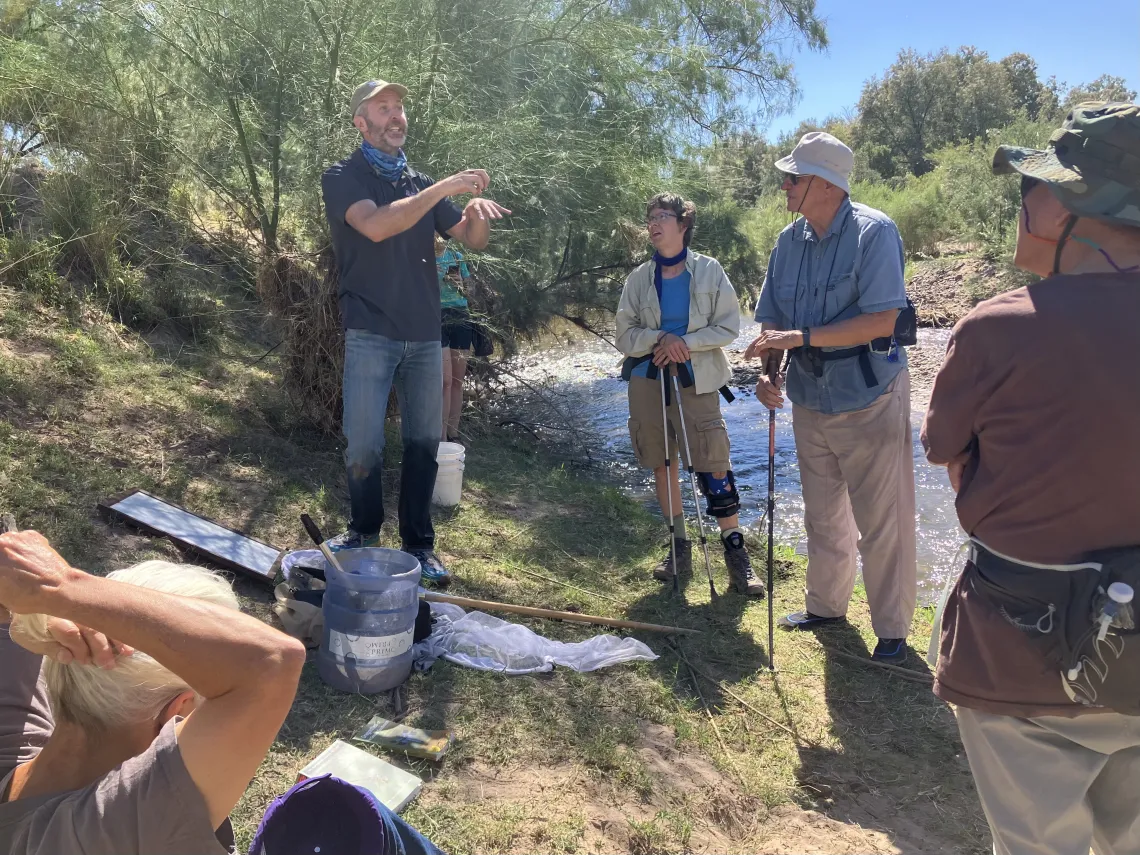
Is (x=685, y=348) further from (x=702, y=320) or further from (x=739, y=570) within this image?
(x=739, y=570)

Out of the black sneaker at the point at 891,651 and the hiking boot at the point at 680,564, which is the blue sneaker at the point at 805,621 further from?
the hiking boot at the point at 680,564

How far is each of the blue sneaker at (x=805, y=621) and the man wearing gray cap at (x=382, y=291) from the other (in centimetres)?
181

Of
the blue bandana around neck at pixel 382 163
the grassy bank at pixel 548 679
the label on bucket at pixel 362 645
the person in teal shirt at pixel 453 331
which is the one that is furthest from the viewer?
the person in teal shirt at pixel 453 331

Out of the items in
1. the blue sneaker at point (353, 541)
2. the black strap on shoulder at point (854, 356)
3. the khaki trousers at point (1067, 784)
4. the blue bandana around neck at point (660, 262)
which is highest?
the blue bandana around neck at point (660, 262)

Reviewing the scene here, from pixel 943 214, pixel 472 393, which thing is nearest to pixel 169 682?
pixel 472 393

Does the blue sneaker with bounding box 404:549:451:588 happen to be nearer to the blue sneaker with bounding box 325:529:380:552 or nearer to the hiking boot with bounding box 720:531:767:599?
the blue sneaker with bounding box 325:529:380:552

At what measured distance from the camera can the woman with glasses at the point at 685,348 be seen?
4043mm

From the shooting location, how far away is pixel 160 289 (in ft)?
20.7

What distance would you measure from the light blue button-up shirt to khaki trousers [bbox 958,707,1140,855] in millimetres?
1881

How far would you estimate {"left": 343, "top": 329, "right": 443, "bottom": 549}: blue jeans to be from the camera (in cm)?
361

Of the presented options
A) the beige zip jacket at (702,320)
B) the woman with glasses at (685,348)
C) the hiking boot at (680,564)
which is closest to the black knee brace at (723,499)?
the woman with glasses at (685,348)

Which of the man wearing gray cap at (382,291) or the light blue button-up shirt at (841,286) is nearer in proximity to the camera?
the light blue button-up shirt at (841,286)

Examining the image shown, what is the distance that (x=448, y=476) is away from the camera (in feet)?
16.1

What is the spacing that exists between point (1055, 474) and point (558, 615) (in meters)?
2.41
